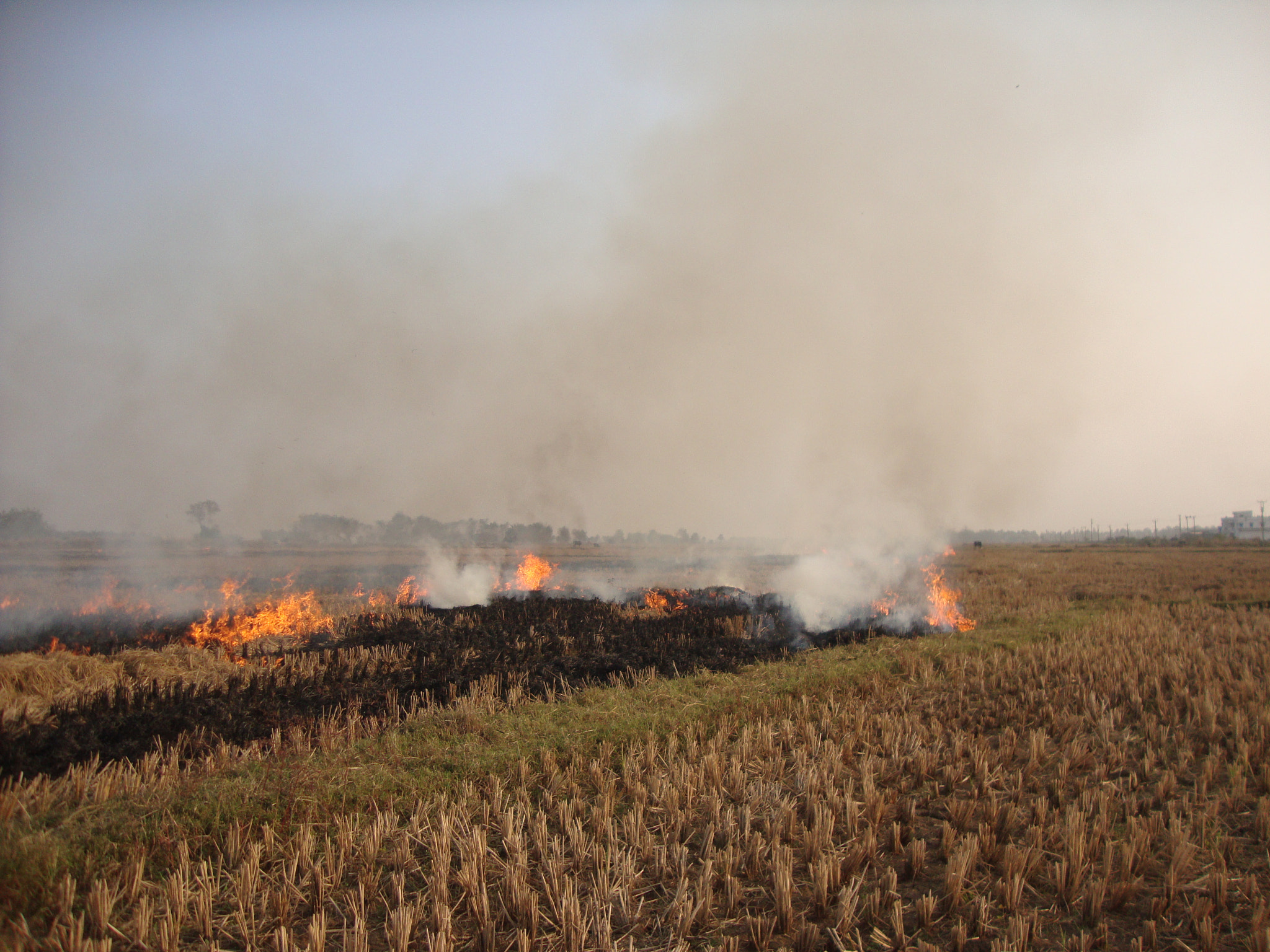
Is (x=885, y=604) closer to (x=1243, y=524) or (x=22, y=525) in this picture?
(x=22, y=525)

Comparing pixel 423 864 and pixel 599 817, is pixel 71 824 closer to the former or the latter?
pixel 423 864

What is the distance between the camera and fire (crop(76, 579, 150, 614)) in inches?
775

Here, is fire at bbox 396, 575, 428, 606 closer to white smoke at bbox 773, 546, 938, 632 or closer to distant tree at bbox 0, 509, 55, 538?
white smoke at bbox 773, 546, 938, 632

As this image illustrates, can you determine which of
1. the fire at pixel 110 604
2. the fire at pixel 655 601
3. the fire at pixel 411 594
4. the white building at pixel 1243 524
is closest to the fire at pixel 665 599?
the fire at pixel 655 601

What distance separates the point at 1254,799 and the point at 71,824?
12.1 meters

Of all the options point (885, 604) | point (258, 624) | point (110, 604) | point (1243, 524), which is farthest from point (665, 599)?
point (1243, 524)

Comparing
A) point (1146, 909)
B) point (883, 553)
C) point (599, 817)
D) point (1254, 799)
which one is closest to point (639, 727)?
point (599, 817)

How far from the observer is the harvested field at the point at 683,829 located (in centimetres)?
430

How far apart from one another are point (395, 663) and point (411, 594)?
1488 cm

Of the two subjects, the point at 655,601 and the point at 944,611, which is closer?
the point at 944,611

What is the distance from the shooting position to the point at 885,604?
20703mm

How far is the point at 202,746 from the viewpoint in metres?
7.59

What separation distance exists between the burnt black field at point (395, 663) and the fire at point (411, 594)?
10.3 ft

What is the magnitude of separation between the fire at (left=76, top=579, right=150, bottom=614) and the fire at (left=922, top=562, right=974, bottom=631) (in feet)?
84.1
